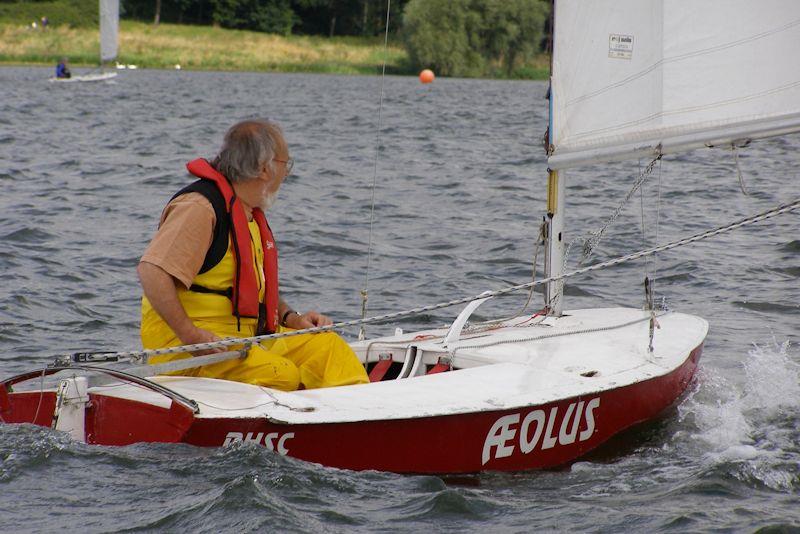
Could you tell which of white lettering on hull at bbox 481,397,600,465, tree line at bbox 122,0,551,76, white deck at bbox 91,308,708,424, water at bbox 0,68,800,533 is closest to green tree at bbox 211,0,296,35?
tree line at bbox 122,0,551,76

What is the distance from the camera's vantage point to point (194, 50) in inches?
2156

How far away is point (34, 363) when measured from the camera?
6102mm

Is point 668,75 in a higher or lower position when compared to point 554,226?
higher

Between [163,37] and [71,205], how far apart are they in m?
47.0

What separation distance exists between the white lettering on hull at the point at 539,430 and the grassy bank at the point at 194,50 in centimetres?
4540

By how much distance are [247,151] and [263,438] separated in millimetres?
1100

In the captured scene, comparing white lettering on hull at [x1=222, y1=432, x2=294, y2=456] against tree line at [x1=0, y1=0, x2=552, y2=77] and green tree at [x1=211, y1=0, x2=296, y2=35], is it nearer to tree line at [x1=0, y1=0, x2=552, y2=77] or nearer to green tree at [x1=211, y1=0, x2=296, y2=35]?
tree line at [x1=0, y1=0, x2=552, y2=77]

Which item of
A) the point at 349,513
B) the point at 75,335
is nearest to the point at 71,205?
the point at 75,335

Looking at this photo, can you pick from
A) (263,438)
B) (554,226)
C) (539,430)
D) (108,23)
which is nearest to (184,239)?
(263,438)

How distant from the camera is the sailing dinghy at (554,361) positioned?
4.07 metres

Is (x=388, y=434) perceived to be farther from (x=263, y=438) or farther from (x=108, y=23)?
(x=108, y=23)

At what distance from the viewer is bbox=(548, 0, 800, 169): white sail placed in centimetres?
493

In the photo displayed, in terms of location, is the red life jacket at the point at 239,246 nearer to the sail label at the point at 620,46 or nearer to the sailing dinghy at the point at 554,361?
the sailing dinghy at the point at 554,361

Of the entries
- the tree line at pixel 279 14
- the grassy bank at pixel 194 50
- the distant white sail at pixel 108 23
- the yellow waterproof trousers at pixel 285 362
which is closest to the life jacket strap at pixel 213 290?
the yellow waterproof trousers at pixel 285 362
